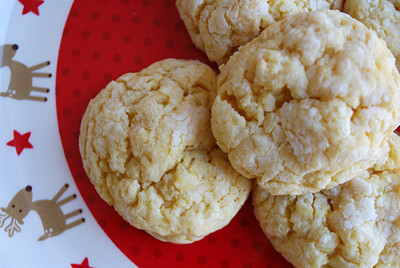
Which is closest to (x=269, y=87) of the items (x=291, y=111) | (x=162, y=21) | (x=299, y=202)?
(x=291, y=111)

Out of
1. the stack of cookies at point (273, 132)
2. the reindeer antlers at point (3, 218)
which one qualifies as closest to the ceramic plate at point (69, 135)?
the reindeer antlers at point (3, 218)

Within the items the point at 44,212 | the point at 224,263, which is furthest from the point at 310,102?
the point at 44,212

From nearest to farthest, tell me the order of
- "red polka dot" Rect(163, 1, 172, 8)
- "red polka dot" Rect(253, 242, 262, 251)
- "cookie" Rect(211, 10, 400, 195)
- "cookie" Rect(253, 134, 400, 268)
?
1. "cookie" Rect(211, 10, 400, 195)
2. "cookie" Rect(253, 134, 400, 268)
3. "red polka dot" Rect(253, 242, 262, 251)
4. "red polka dot" Rect(163, 1, 172, 8)

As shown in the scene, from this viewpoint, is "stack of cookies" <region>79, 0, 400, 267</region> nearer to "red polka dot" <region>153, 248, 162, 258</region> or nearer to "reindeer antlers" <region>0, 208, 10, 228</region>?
"red polka dot" <region>153, 248, 162, 258</region>

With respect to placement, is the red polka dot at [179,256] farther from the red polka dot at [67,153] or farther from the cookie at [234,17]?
the cookie at [234,17]

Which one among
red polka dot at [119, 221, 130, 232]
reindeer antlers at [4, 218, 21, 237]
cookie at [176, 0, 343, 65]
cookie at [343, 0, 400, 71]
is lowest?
red polka dot at [119, 221, 130, 232]

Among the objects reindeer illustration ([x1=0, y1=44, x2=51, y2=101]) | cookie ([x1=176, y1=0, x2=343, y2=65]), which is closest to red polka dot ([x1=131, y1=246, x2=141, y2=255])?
reindeer illustration ([x1=0, y1=44, x2=51, y2=101])
